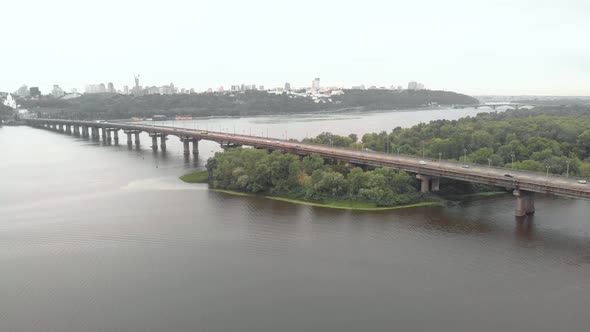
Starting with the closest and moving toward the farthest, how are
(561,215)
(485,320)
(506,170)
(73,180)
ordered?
(485,320), (561,215), (506,170), (73,180)

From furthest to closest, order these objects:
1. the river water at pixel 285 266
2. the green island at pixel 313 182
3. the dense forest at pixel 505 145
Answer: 1. the dense forest at pixel 505 145
2. the green island at pixel 313 182
3. the river water at pixel 285 266

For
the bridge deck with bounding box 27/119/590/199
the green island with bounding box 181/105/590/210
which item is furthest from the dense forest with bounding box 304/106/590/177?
the bridge deck with bounding box 27/119/590/199

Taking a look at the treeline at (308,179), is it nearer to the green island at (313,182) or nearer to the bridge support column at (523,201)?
the green island at (313,182)

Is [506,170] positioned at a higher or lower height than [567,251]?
higher

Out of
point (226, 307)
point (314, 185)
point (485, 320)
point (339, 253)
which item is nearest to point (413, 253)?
point (339, 253)

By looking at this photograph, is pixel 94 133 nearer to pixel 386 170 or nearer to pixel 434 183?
pixel 386 170

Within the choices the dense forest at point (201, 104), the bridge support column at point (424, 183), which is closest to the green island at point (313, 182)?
the bridge support column at point (424, 183)

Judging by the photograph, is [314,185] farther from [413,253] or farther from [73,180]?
[73,180]

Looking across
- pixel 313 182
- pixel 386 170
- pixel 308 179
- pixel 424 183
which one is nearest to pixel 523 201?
A: pixel 424 183
